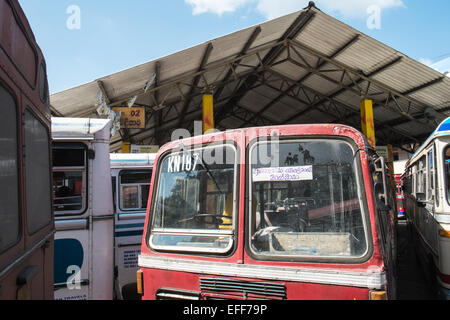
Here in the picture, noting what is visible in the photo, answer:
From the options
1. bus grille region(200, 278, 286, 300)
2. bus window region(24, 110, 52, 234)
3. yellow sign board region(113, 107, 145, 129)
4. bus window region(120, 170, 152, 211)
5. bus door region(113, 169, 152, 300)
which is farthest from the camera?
yellow sign board region(113, 107, 145, 129)

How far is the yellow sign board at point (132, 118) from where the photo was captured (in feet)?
37.7

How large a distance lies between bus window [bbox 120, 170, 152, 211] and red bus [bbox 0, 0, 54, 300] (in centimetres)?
291

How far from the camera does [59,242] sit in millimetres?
3936

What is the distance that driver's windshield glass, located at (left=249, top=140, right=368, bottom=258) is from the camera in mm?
2311

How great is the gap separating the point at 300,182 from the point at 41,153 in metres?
2.01

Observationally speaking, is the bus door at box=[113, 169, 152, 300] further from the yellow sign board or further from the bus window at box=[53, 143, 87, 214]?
the yellow sign board

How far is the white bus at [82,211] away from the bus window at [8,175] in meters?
2.29

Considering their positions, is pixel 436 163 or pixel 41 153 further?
pixel 436 163

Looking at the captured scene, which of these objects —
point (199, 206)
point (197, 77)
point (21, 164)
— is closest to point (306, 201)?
point (199, 206)

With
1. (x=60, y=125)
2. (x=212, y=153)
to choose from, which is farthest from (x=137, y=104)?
(x=212, y=153)

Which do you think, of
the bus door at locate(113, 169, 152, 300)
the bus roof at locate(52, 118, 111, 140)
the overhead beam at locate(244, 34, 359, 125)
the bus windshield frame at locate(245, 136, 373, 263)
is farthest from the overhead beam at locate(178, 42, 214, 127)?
the bus windshield frame at locate(245, 136, 373, 263)

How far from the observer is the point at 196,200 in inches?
114
